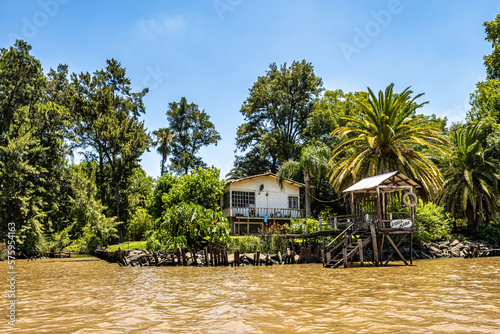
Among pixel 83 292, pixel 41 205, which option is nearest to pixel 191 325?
pixel 83 292

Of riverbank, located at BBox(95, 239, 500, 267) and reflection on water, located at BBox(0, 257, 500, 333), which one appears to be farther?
riverbank, located at BBox(95, 239, 500, 267)

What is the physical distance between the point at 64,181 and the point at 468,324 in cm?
4245

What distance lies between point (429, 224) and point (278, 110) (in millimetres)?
27802

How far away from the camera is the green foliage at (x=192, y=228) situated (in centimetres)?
2723

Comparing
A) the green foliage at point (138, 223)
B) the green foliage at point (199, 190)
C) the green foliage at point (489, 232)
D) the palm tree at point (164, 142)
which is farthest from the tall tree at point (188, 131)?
the green foliage at point (489, 232)

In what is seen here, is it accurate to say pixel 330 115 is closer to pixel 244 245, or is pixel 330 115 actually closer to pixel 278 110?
pixel 278 110

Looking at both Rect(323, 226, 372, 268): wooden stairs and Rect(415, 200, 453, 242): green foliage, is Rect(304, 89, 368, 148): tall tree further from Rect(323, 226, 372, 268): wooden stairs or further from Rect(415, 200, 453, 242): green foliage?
Rect(323, 226, 372, 268): wooden stairs

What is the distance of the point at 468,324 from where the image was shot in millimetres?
7086

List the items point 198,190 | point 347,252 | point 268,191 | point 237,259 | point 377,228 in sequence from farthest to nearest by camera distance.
Result: point 268,191 → point 198,190 → point 237,259 → point 347,252 → point 377,228

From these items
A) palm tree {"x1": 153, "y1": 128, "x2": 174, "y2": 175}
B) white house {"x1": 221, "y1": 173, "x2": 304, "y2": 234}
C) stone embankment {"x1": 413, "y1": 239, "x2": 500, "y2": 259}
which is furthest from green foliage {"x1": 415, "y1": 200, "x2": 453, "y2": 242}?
palm tree {"x1": 153, "y1": 128, "x2": 174, "y2": 175}

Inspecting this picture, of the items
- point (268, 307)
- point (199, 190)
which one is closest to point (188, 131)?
point (199, 190)

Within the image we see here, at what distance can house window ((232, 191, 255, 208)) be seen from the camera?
40.4 m

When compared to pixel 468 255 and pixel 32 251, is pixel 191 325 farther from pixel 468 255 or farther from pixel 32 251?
pixel 32 251

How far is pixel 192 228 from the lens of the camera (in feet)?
89.0
